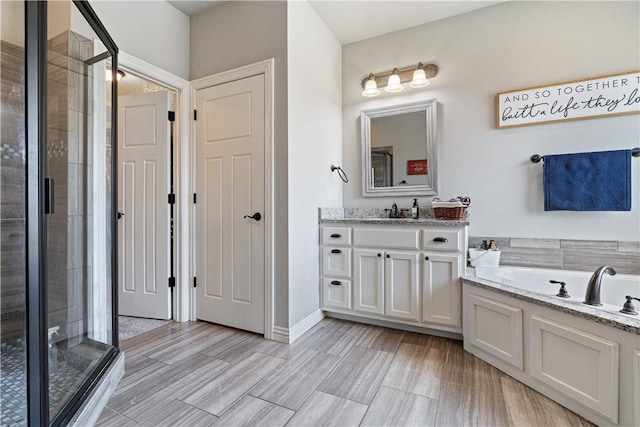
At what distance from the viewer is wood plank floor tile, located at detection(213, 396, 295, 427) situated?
54.4 inches

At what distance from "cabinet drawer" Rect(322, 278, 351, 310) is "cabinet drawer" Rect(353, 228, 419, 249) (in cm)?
39

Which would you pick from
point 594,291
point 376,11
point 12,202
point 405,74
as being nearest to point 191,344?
point 12,202

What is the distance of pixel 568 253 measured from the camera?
7.57 feet

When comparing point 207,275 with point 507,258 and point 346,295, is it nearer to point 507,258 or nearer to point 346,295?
point 346,295

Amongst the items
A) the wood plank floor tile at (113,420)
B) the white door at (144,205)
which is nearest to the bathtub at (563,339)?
the wood plank floor tile at (113,420)

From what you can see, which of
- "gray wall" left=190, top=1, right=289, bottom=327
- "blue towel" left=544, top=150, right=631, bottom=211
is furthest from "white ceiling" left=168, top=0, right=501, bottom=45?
"blue towel" left=544, top=150, right=631, bottom=211

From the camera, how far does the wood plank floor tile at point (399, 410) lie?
1.39 m

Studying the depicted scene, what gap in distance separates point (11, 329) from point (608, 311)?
2680mm

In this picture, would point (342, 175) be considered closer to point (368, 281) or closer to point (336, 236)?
point (336, 236)

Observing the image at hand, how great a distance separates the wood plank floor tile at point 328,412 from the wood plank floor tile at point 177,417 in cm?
40

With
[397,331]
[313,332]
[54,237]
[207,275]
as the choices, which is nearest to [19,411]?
[54,237]

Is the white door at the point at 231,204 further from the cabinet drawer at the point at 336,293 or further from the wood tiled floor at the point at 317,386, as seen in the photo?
the cabinet drawer at the point at 336,293

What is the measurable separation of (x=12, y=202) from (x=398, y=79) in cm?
279

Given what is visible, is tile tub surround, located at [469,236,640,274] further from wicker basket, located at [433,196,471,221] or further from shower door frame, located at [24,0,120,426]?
shower door frame, located at [24,0,120,426]
